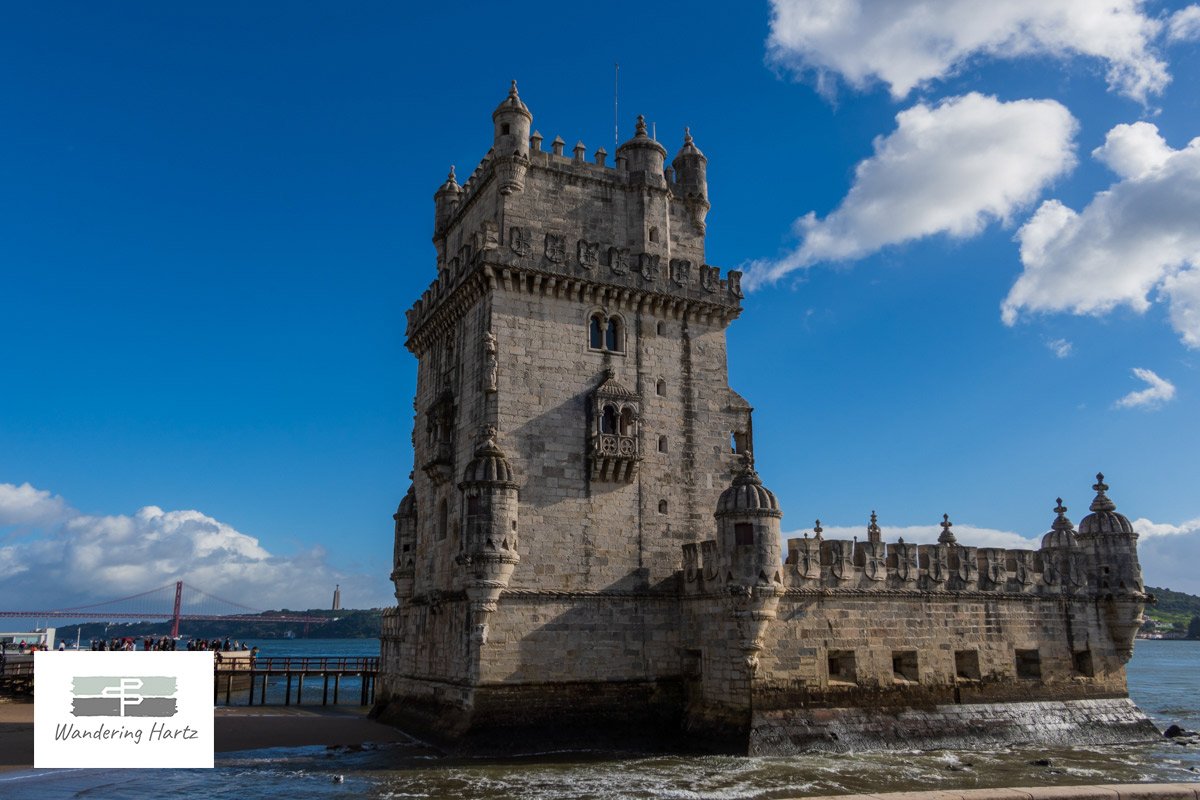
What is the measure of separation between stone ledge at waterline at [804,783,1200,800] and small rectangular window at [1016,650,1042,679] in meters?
19.9

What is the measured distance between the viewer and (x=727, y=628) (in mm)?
27188

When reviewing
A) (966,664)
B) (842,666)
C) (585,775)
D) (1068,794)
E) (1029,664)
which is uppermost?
(1068,794)

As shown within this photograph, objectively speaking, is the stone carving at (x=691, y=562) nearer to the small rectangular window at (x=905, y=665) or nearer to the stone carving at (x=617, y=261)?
the small rectangular window at (x=905, y=665)

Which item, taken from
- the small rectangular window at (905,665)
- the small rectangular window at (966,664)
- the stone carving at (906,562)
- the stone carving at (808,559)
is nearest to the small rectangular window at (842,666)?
the small rectangular window at (905,665)

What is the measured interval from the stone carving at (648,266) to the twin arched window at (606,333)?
75.5 inches

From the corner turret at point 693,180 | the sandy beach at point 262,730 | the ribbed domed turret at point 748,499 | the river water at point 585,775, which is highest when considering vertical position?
the corner turret at point 693,180

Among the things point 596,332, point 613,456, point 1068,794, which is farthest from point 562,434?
point 1068,794

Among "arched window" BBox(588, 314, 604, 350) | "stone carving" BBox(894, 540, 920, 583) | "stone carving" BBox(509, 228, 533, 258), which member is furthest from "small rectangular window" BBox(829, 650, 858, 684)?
"stone carving" BBox(509, 228, 533, 258)

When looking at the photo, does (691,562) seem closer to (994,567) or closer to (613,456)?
(613,456)

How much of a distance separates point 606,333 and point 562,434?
4075mm

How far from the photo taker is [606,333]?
31.5 metres

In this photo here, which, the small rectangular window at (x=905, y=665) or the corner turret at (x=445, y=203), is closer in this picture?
the small rectangular window at (x=905, y=665)

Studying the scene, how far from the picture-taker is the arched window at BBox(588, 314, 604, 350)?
31.1 meters

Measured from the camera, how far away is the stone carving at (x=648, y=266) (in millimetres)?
32094
